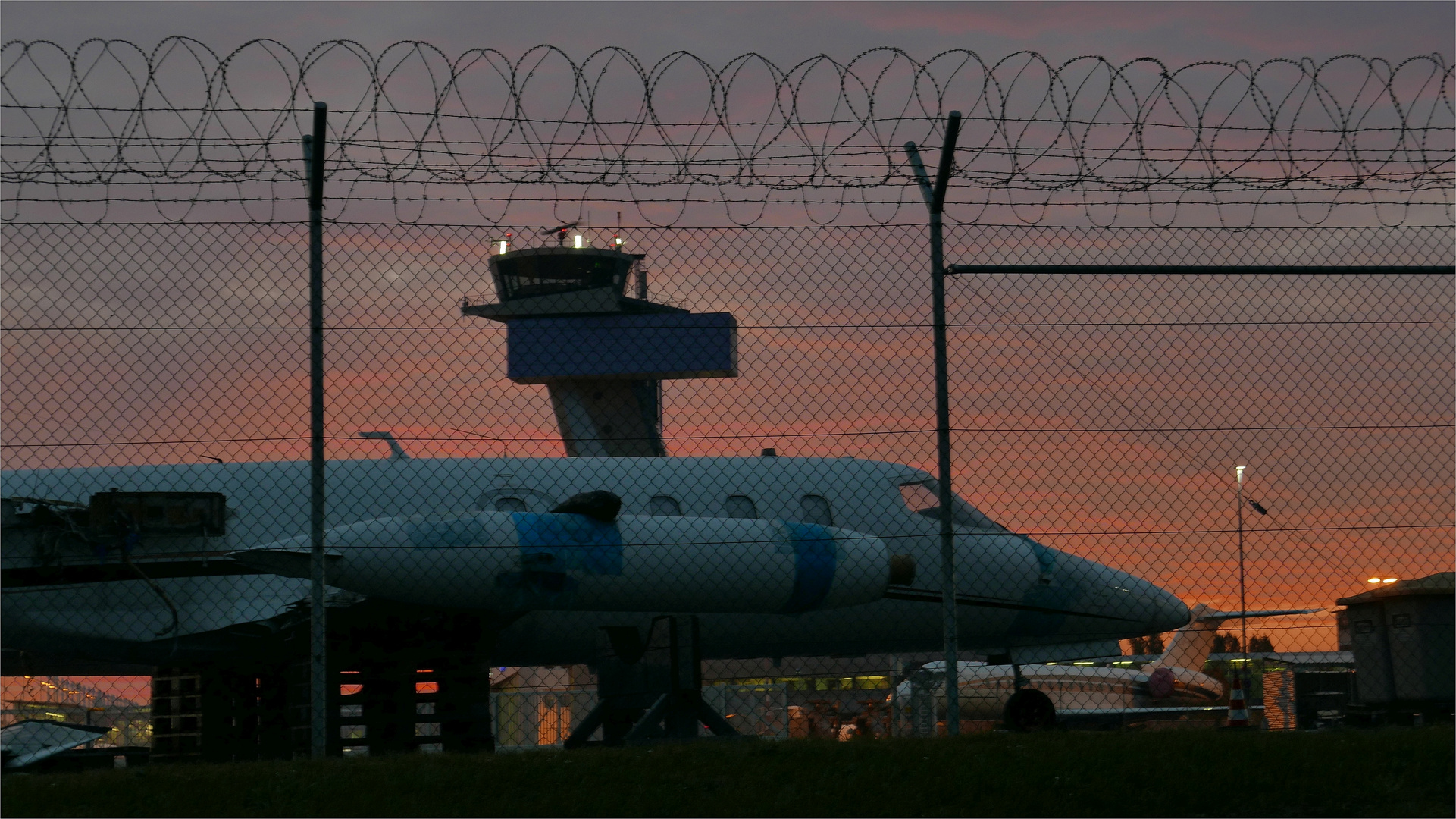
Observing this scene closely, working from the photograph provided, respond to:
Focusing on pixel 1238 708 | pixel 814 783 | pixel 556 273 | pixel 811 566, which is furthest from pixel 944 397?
pixel 556 273

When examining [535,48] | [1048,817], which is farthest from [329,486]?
[1048,817]

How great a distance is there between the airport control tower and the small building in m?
20.6

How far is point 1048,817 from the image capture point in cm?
719

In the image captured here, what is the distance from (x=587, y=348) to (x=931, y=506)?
1619cm

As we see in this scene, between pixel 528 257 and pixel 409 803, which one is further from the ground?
pixel 528 257

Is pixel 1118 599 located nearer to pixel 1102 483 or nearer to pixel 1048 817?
pixel 1102 483

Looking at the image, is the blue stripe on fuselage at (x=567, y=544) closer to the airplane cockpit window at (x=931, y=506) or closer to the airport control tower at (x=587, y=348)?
the airplane cockpit window at (x=931, y=506)

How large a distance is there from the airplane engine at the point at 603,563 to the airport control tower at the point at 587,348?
18.8 m

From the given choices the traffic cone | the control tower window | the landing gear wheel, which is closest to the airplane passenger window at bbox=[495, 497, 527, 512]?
the landing gear wheel

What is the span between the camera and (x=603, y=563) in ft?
39.9

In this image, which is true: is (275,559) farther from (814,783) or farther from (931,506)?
(931,506)

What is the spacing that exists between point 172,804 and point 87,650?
8199 millimetres

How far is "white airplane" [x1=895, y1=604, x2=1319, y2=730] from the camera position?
85.0ft

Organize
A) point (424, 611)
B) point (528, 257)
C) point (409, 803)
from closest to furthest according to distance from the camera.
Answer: point (409, 803)
point (424, 611)
point (528, 257)
